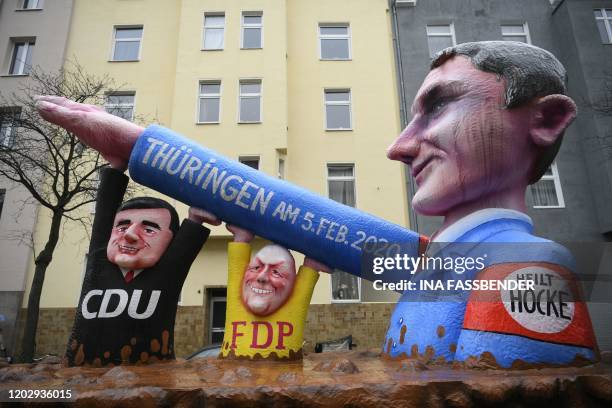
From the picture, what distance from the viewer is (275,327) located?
9.71ft

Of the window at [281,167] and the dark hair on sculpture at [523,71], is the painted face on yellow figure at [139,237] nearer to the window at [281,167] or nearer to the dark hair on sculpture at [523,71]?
the dark hair on sculpture at [523,71]

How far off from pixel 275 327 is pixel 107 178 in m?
1.59

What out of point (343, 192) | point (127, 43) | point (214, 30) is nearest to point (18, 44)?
point (127, 43)

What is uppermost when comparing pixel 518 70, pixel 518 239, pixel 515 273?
pixel 518 70

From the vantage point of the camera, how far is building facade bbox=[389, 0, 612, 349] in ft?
32.9

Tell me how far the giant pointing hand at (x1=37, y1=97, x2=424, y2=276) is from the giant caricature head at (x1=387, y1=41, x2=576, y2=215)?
64 centimetres

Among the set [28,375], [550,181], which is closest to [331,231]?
[28,375]

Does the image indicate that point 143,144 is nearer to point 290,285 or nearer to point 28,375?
point 290,285

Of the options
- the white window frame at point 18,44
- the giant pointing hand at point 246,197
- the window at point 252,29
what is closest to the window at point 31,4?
the white window frame at point 18,44

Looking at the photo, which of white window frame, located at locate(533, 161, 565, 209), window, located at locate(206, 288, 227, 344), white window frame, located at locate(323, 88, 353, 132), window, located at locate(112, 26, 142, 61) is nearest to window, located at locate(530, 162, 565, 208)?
white window frame, located at locate(533, 161, 565, 209)

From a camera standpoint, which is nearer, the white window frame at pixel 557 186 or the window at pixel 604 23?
the white window frame at pixel 557 186

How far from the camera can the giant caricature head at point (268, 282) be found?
2.96 m

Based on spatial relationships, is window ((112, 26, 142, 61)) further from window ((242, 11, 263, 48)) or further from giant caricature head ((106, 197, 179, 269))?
giant caricature head ((106, 197, 179, 269))

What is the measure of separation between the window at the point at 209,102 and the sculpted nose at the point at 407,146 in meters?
9.18
